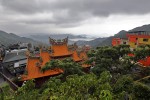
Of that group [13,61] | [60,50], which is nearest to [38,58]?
[60,50]

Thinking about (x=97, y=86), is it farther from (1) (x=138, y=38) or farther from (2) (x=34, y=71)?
(1) (x=138, y=38)

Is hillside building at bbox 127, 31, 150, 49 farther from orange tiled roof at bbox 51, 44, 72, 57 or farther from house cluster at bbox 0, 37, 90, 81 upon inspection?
orange tiled roof at bbox 51, 44, 72, 57

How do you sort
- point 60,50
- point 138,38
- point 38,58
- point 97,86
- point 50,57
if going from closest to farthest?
point 97,86 < point 38,58 < point 50,57 < point 60,50 < point 138,38

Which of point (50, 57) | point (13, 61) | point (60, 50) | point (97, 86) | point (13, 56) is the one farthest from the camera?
point (13, 56)

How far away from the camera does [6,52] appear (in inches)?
1898

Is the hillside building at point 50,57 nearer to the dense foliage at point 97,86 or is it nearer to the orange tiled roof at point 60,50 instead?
the orange tiled roof at point 60,50

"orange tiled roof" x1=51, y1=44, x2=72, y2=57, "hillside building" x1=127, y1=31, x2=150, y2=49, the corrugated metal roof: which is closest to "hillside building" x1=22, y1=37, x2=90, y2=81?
"orange tiled roof" x1=51, y1=44, x2=72, y2=57

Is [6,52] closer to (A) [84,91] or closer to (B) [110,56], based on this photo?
(B) [110,56]

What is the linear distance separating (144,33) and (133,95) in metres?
46.0

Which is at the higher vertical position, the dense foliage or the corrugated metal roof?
the dense foliage

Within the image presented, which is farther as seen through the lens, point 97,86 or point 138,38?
point 138,38

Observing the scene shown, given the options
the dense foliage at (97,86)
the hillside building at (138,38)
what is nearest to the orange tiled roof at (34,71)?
the dense foliage at (97,86)

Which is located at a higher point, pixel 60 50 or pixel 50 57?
pixel 60 50

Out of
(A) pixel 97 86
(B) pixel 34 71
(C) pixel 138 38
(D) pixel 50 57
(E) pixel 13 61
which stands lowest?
(B) pixel 34 71
